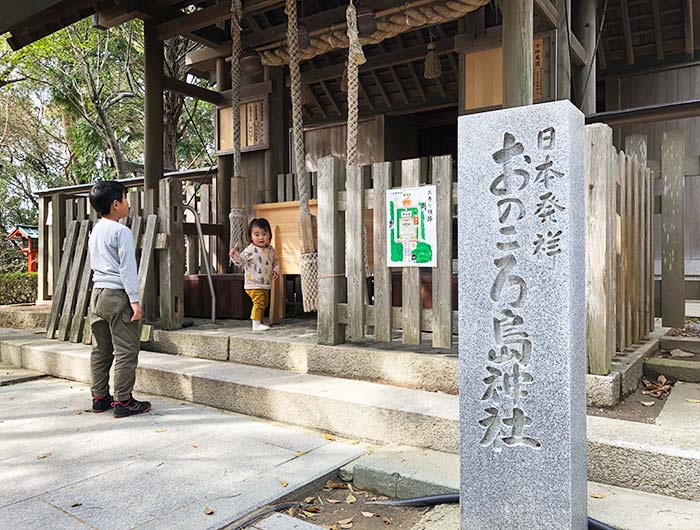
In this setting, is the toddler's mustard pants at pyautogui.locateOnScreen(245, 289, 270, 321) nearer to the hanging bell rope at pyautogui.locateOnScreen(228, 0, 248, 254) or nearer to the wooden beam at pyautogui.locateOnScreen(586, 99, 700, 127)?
the hanging bell rope at pyautogui.locateOnScreen(228, 0, 248, 254)

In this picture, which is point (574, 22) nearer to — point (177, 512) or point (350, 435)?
point (350, 435)

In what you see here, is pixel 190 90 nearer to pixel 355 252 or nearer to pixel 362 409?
pixel 355 252

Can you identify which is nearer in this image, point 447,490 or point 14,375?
point 447,490

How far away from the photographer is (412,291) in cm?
398

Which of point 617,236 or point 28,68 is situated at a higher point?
point 28,68

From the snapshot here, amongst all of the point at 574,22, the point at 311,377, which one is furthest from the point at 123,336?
the point at 574,22

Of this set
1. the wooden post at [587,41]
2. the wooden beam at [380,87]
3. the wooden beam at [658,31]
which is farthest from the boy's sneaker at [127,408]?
the wooden beam at [658,31]

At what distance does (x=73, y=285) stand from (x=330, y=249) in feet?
11.3

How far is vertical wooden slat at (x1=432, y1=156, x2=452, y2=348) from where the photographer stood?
3.81m

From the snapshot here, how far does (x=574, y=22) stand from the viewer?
6.53 m

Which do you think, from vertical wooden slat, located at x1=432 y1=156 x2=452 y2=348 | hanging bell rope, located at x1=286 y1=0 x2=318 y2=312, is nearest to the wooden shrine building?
vertical wooden slat, located at x1=432 y1=156 x2=452 y2=348

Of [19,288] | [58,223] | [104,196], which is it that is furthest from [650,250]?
[19,288]

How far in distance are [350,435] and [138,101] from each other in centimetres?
1721

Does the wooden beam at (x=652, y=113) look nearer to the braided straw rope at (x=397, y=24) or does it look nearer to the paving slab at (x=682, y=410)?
the braided straw rope at (x=397, y=24)
